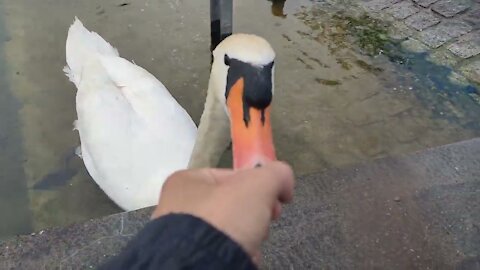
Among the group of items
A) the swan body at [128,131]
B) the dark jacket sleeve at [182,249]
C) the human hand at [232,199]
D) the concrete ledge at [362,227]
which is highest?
the dark jacket sleeve at [182,249]

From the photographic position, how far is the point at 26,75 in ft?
14.8

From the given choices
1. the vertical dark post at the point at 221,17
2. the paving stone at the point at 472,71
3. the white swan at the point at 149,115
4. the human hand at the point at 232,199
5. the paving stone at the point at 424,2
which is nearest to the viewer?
the human hand at the point at 232,199

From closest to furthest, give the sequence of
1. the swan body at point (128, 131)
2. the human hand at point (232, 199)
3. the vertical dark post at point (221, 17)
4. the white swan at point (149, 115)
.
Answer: the human hand at point (232, 199) < the white swan at point (149, 115) < the swan body at point (128, 131) < the vertical dark post at point (221, 17)

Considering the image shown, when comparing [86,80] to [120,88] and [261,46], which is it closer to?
[120,88]

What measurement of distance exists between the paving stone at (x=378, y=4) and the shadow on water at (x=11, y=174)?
3.02 metres

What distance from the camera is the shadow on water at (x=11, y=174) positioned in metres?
3.41

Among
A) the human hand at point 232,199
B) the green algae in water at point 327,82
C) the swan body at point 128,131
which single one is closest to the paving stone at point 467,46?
the green algae in water at point 327,82

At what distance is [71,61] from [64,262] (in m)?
2.37

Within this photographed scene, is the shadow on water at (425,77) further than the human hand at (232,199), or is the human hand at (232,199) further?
the shadow on water at (425,77)

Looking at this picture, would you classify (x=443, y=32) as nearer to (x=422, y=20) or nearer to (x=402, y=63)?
(x=422, y=20)

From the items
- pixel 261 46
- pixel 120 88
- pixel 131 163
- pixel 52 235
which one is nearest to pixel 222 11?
pixel 120 88

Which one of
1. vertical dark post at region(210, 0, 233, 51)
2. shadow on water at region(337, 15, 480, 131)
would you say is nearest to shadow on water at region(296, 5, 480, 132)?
shadow on water at region(337, 15, 480, 131)

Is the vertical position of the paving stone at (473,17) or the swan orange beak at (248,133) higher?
the swan orange beak at (248,133)

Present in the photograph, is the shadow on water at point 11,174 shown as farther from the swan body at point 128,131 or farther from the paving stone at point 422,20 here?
the paving stone at point 422,20
